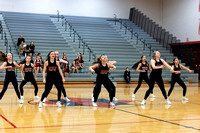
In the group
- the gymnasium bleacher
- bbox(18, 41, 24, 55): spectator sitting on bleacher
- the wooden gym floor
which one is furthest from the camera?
the gymnasium bleacher

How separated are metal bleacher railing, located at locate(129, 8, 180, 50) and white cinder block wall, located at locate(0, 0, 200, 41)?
1.12m

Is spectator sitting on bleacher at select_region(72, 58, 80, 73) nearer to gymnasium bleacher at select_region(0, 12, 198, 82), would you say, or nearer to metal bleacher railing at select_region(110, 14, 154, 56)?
gymnasium bleacher at select_region(0, 12, 198, 82)

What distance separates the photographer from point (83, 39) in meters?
26.7

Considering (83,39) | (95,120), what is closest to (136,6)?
(83,39)

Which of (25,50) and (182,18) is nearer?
(25,50)

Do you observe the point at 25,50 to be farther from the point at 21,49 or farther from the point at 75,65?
the point at 75,65

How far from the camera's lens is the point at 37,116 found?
7.89 meters

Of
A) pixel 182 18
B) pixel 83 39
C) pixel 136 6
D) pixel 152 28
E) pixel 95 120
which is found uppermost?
pixel 136 6

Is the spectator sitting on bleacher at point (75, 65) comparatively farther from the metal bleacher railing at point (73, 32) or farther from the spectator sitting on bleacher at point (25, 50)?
the spectator sitting on bleacher at point (25, 50)

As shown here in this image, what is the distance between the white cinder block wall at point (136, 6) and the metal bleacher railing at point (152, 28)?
3.66 feet

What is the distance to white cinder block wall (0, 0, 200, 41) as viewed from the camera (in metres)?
28.3

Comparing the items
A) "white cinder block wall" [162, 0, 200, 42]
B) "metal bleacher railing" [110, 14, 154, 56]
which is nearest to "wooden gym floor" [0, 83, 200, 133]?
"metal bleacher railing" [110, 14, 154, 56]

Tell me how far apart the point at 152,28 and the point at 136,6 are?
3.93 meters

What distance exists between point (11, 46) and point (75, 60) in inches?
213
